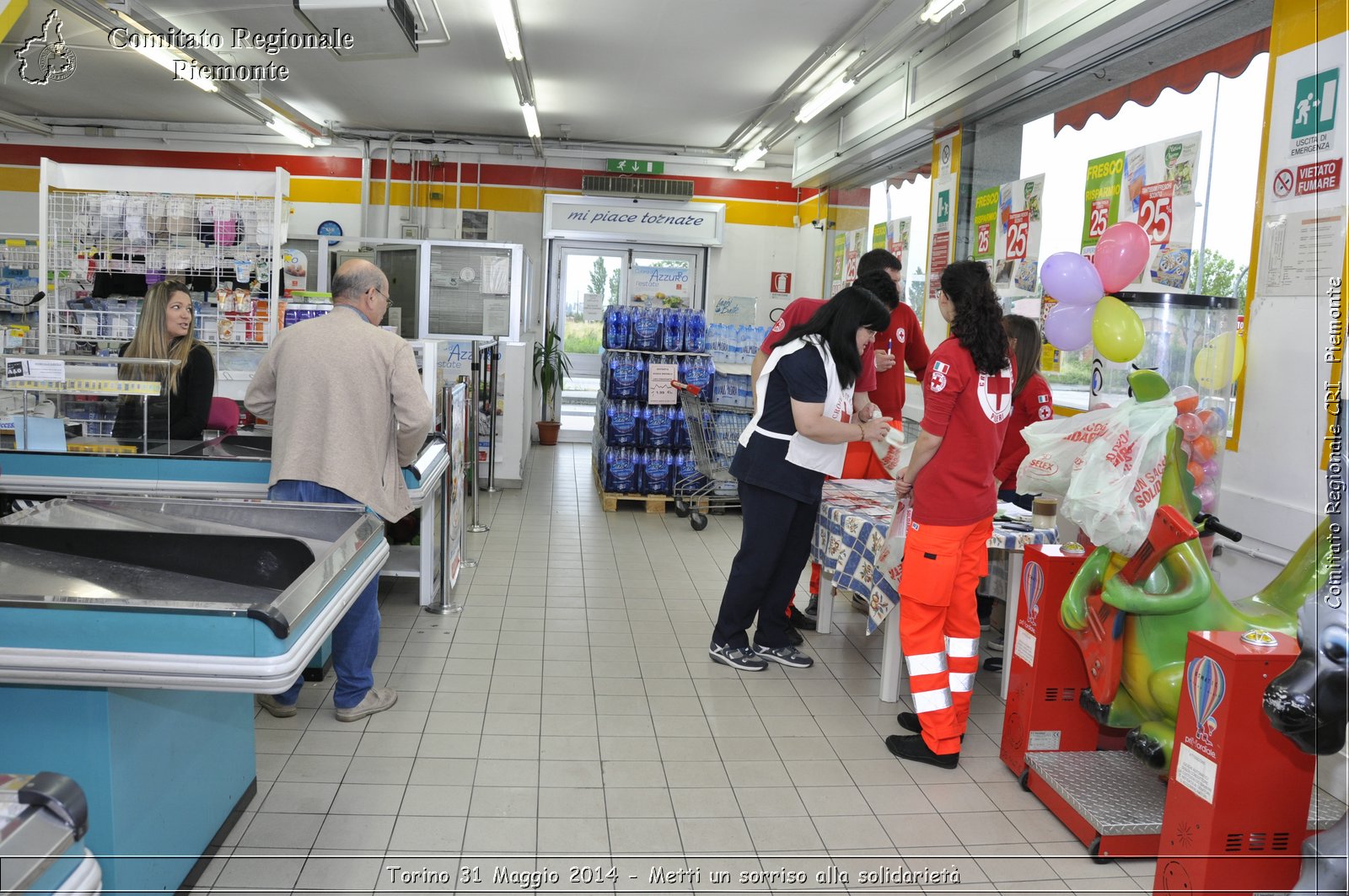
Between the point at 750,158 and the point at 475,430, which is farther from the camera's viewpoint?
the point at 750,158

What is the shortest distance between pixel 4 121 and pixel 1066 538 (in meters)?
11.8

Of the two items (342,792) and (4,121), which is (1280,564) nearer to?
(342,792)

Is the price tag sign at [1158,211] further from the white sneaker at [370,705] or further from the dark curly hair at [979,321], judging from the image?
the white sneaker at [370,705]

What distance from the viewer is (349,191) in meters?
11.8

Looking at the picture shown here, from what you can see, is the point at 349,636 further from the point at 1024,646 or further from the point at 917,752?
the point at 1024,646

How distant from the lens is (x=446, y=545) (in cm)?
506

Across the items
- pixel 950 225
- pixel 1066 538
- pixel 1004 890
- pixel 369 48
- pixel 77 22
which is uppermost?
pixel 77 22

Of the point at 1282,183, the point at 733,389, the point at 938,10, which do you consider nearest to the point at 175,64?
the point at 733,389

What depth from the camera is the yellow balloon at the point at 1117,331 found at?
356 centimetres

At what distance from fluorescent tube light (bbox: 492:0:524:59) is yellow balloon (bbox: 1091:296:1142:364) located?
4127 mm

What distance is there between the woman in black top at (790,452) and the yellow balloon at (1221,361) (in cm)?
127

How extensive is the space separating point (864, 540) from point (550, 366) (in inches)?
287

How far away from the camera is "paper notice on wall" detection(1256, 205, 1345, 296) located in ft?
11.0

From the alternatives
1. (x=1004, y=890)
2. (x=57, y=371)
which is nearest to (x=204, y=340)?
(x=57, y=371)
